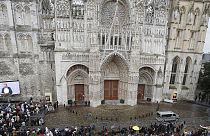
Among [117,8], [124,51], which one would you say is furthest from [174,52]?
[117,8]

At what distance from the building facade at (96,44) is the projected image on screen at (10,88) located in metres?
1.09

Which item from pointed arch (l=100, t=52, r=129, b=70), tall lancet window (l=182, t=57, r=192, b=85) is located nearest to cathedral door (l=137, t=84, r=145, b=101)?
pointed arch (l=100, t=52, r=129, b=70)

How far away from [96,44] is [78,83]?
7757 mm

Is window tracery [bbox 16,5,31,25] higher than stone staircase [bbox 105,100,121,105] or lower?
higher

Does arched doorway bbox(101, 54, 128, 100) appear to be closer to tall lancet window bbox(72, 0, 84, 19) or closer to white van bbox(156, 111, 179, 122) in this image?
white van bbox(156, 111, 179, 122)

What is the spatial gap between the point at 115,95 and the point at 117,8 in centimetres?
1544

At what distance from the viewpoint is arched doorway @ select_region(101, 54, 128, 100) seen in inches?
1307

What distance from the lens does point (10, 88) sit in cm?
3112

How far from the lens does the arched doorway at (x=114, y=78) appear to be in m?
33.2

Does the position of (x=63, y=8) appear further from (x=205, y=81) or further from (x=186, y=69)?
(x=205, y=81)

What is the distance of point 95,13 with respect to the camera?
30.0m

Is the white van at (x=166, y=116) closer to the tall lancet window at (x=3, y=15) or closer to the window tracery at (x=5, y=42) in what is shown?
the window tracery at (x=5, y=42)

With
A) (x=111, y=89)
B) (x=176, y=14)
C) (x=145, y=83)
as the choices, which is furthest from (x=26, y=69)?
(x=176, y=14)

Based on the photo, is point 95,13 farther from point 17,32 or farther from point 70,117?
point 70,117
